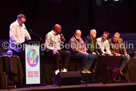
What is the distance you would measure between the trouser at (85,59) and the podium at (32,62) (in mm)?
1368

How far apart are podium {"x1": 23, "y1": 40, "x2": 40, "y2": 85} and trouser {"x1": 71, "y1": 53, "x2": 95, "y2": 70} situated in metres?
1.37

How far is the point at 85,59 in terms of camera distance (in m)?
7.26

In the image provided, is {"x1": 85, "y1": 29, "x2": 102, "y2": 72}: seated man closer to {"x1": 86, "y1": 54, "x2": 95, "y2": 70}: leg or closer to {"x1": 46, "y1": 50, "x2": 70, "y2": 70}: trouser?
{"x1": 86, "y1": 54, "x2": 95, "y2": 70}: leg

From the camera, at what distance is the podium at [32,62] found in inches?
243

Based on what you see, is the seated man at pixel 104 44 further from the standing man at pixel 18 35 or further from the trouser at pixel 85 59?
the standing man at pixel 18 35

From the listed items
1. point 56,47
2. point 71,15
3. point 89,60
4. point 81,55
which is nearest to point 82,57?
point 81,55

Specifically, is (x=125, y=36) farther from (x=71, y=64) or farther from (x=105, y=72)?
(x=105, y=72)

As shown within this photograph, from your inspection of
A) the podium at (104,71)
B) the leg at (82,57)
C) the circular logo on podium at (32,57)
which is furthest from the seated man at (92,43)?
the podium at (104,71)

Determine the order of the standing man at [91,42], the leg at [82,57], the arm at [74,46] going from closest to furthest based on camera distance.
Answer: the leg at [82,57] < the arm at [74,46] < the standing man at [91,42]

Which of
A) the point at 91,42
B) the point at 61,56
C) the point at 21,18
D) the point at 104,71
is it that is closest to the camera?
the point at 104,71

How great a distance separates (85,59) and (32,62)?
157cm

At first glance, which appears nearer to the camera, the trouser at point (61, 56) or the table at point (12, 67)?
the table at point (12, 67)

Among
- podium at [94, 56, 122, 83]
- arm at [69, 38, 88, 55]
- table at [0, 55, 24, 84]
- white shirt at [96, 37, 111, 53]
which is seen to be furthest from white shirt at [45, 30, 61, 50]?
podium at [94, 56, 122, 83]

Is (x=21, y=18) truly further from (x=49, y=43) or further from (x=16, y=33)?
(x=49, y=43)
